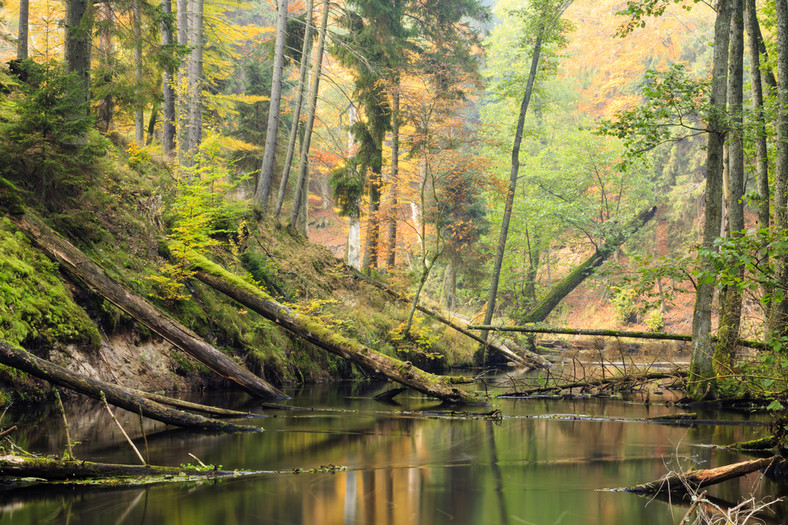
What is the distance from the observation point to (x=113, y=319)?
→ 8.58 meters

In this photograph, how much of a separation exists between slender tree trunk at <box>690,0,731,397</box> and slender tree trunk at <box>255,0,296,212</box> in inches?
424

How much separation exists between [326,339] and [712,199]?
699 cm

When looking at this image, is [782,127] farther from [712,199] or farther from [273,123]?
[273,123]

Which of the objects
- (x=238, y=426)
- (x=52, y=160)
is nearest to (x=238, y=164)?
(x=52, y=160)

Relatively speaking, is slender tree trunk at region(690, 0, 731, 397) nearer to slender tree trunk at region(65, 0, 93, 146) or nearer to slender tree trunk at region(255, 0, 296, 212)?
slender tree trunk at region(65, 0, 93, 146)

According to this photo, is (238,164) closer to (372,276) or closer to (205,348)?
(372,276)

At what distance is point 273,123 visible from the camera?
55.0 ft

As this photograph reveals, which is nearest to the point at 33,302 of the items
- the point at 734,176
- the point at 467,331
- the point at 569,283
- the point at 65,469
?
the point at 65,469

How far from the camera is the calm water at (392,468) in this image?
402 centimetres

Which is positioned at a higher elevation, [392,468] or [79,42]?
[79,42]

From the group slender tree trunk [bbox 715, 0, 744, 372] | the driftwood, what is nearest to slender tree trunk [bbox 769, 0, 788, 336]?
slender tree trunk [bbox 715, 0, 744, 372]

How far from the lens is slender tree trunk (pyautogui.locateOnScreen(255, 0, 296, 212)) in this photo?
16.5 m

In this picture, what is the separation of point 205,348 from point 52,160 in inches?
133

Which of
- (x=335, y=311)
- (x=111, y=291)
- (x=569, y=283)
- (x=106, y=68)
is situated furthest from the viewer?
(x=569, y=283)
